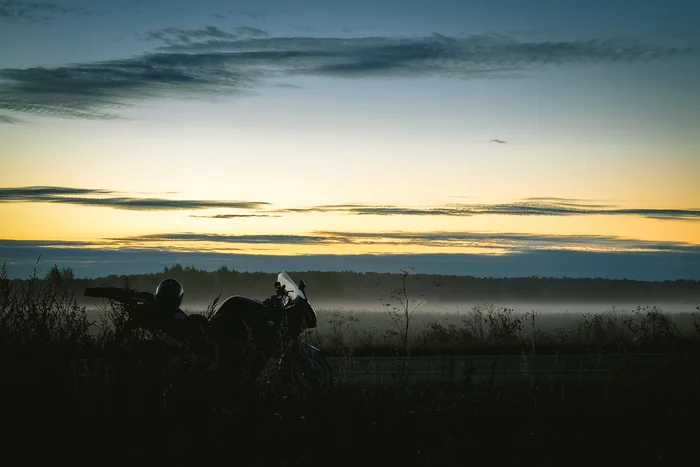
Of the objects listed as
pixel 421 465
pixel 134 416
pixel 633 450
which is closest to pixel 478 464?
pixel 421 465

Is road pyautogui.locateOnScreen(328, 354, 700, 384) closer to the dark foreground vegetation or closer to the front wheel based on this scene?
the front wheel

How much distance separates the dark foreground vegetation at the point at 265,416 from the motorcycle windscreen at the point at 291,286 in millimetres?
1352

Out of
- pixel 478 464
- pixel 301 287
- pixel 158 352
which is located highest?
pixel 301 287

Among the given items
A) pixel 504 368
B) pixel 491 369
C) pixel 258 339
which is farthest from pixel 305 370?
pixel 504 368

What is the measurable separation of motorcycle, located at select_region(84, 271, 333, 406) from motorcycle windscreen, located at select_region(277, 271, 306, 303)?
7 centimetres

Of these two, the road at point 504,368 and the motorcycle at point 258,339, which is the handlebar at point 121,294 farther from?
the road at point 504,368

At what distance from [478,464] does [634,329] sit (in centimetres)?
1722

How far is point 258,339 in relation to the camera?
35.6 feet

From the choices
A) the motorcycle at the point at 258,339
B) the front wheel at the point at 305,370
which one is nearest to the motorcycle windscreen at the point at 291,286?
the motorcycle at the point at 258,339

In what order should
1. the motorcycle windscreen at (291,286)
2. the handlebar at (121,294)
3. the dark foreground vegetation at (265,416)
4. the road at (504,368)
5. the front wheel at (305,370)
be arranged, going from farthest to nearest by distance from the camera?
1. the motorcycle windscreen at (291,286)
2. the road at (504,368)
3. the handlebar at (121,294)
4. the front wheel at (305,370)
5. the dark foreground vegetation at (265,416)

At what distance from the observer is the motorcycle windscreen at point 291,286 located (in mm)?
11391

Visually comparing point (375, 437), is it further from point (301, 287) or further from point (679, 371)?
point (679, 371)

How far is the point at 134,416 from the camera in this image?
360 inches

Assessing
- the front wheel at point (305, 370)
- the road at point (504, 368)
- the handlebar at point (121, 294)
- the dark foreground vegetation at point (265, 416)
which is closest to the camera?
the dark foreground vegetation at point (265, 416)
